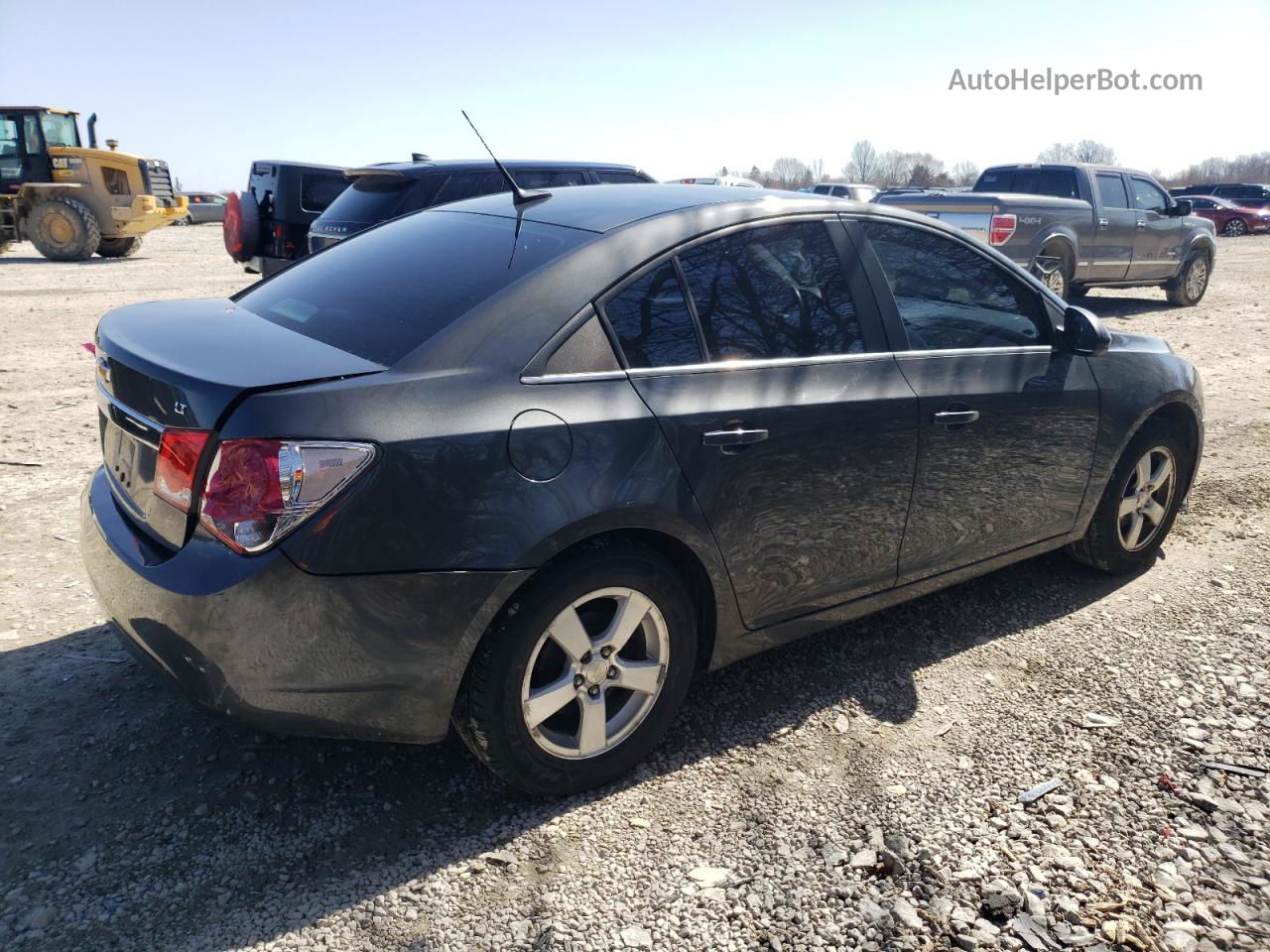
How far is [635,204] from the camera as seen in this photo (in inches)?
127

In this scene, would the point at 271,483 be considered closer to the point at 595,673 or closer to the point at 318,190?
the point at 595,673

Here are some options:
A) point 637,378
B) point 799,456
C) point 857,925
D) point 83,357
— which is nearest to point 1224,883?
point 857,925

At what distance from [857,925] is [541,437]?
1455 millimetres

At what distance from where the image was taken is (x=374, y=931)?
2336 millimetres

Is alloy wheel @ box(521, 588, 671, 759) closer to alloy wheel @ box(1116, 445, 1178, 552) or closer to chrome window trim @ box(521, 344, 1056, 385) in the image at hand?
chrome window trim @ box(521, 344, 1056, 385)

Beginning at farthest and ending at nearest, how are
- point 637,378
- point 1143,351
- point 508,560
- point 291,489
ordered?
point 1143,351
point 637,378
point 508,560
point 291,489

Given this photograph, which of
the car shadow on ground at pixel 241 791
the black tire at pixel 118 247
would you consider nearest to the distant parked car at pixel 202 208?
the black tire at pixel 118 247

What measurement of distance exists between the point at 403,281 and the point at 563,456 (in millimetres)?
882

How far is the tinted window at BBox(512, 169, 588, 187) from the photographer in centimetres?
873

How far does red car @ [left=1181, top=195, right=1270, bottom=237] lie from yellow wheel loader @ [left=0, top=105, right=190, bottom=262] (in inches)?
1351

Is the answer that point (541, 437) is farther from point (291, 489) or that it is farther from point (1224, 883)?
point (1224, 883)

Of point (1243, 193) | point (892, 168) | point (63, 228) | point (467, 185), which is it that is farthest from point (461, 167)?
point (892, 168)

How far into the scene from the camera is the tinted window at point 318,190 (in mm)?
9844

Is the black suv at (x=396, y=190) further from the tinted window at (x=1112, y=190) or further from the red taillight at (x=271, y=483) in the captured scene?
the tinted window at (x=1112, y=190)
